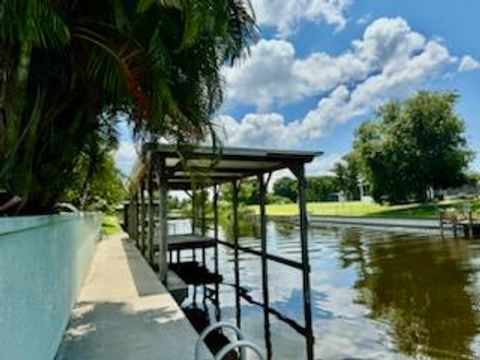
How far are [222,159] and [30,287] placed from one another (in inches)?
275

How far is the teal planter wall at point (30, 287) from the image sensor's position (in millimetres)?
2500

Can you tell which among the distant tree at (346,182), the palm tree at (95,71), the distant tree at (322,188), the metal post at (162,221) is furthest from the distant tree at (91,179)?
the distant tree at (322,188)

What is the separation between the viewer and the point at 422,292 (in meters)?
13.1

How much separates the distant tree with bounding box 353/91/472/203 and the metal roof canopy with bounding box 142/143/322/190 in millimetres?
31463

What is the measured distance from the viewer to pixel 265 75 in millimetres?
19125

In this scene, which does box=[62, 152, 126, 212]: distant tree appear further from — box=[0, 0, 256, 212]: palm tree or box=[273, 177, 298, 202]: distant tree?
box=[273, 177, 298, 202]: distant tree

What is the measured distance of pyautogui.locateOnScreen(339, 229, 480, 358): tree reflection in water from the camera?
897 cm

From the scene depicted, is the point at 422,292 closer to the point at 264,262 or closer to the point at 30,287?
the point at 264,262

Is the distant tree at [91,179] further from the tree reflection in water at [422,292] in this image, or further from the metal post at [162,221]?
the tree reflection in water at [422,292]

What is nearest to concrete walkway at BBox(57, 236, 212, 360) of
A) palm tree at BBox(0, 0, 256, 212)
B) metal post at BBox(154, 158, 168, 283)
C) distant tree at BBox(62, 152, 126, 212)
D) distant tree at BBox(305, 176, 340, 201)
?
metal post at BBox(154, 158, 168, 283)

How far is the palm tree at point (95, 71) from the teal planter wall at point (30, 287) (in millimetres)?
1039

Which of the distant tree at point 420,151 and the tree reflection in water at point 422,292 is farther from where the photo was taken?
the distant tree at point 420,151

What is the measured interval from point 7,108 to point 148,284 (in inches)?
207

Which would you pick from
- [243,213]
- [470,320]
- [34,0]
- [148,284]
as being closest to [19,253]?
[34,0]
